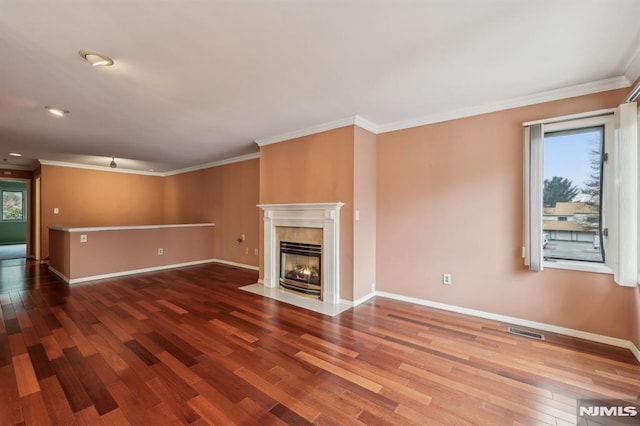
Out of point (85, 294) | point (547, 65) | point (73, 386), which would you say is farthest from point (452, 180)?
point (85, 294)

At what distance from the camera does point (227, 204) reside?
6.39m

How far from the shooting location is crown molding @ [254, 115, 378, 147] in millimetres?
3645

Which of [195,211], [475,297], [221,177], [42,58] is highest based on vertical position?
[42,58]

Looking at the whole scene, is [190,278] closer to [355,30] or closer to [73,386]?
[73,386]

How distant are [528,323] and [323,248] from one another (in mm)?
2516

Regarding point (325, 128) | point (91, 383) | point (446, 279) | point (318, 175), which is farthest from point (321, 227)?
point (91, 383)

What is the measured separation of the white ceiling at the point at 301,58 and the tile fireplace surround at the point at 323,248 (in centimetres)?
127

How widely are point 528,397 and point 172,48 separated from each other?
359cm

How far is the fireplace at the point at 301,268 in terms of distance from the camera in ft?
13.4

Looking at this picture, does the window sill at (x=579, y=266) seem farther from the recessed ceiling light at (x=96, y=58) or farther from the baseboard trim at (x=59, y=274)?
the baseboard trim at (x=59, y=274)

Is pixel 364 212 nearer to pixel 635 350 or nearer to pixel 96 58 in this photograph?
pixel 635 350

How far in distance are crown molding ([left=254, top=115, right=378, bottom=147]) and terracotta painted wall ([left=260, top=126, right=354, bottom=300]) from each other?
2.3 inches

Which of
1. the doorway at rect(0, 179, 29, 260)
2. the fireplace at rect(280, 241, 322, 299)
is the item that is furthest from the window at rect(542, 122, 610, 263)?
the doorway at rect(0, 179, 29, 260)

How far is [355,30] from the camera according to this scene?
6.27 ft
